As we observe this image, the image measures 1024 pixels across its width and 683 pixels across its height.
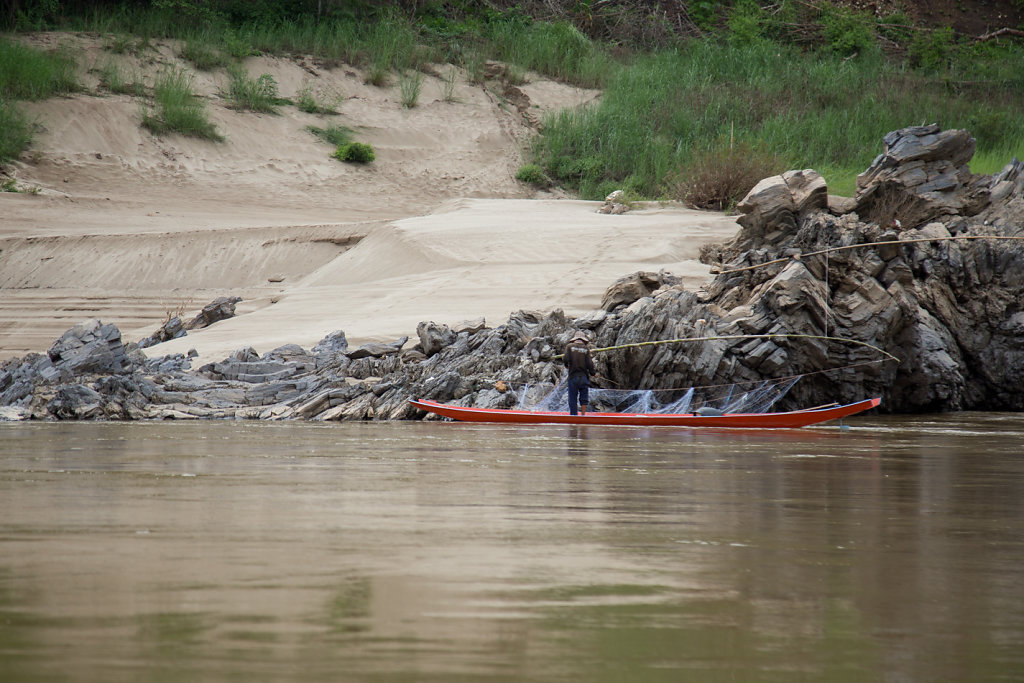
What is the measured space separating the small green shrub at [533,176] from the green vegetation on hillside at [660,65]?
95mm

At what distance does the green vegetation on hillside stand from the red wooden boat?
38.0ft

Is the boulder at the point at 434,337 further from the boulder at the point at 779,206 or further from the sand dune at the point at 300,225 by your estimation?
the boulder at the point at 779,206

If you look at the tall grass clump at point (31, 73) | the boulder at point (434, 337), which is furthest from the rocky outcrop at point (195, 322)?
the tall grass clump at point (31, 73)

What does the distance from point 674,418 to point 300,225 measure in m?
13.6

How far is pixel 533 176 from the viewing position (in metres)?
30.6

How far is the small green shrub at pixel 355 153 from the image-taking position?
100 ft

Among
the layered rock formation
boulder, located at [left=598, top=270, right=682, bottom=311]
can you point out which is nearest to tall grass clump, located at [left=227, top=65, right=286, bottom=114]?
the layered rock formation

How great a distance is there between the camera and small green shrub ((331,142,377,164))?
30.6 metres

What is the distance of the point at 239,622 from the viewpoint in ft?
10.0

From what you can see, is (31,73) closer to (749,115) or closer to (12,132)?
(12,132)

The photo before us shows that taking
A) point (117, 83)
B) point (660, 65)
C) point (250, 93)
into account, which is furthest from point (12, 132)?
point (660, 65)

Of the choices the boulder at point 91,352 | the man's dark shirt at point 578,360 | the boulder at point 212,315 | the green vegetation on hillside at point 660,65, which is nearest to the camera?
the man's dark shirt at point 578,360

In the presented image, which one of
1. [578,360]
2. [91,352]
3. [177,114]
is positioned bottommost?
[578,360]

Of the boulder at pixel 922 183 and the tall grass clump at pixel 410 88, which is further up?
the tall grass clump at pixel 410 88
